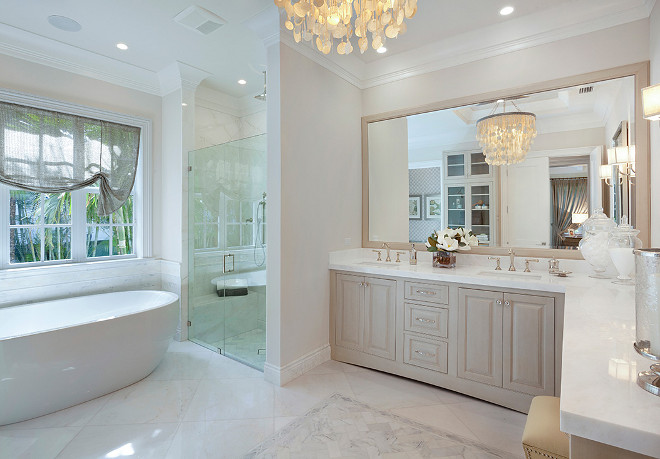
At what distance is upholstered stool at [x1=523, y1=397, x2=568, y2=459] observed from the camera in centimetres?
119

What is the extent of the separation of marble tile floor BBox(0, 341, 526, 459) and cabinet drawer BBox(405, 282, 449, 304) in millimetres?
678

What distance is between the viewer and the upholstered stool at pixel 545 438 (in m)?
1.19

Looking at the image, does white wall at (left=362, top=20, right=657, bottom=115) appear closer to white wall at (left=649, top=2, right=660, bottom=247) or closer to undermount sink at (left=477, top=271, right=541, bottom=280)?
white wall at (left=649, top=2, right=660, bottom=247)

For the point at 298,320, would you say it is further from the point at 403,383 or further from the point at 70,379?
the point at 70,379

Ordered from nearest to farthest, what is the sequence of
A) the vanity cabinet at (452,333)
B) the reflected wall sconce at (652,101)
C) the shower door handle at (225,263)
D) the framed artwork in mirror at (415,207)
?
the reflected wall sconce at (652,101) < the vanity cabinet at (452,333) < the framed artwork in mirror at (415,207) < the shower door handle at (225,263)

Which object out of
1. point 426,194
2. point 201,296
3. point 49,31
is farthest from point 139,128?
point 426,194

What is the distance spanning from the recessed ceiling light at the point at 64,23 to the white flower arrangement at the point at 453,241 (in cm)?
333

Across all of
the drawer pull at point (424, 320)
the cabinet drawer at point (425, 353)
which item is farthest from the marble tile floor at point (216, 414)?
the drawer pull at point (424, 320)

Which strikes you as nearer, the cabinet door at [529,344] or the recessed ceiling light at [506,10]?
the cabinet door at [529,344]

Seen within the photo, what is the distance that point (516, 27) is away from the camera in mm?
2732

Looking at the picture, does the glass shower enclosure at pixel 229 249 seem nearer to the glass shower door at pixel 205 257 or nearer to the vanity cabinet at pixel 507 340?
the glass shower door at pixel 205 257

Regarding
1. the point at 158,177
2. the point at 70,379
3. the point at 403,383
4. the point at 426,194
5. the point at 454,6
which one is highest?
the point at 454,6

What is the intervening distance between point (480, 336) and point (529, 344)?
302 millimetres

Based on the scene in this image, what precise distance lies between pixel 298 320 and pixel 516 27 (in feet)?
9.33
